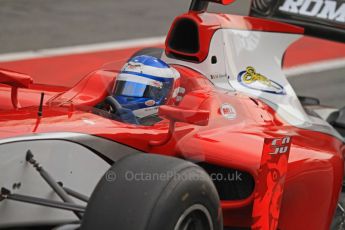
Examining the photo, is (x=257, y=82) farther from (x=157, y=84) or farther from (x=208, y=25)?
(x=157, y=84)

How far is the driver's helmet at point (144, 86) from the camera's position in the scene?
3.97 meters

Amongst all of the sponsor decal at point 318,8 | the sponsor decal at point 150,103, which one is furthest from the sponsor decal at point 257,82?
Answer: the sponsor decal at point 318,8

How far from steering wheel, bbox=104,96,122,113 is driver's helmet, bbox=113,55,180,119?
0.06 metres

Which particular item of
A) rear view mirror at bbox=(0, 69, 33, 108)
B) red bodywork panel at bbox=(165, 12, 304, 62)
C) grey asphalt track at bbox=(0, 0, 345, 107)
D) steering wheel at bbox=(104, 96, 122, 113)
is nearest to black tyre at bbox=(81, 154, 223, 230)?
steering wheel at bbox=(104, 96, 122, 113)

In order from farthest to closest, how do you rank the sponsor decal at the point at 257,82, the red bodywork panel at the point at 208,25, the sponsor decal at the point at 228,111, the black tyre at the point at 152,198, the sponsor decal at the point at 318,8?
the sponsor decal at the point at 318,8
the sponsor decal at the point at 257,82
the red bodywork panel at the point at 208,25
the sponsor decal at the point at 228,111
the black tyre at the point at 152,198

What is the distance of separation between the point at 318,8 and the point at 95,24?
201 inches

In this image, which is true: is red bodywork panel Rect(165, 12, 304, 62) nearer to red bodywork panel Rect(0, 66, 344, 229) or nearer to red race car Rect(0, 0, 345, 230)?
red race car Rect(0, 0, 345, 230)

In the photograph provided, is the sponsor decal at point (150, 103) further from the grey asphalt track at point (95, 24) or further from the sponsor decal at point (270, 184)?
the grey asphalt track at point (95, 24)

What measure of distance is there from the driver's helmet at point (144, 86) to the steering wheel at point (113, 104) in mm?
57

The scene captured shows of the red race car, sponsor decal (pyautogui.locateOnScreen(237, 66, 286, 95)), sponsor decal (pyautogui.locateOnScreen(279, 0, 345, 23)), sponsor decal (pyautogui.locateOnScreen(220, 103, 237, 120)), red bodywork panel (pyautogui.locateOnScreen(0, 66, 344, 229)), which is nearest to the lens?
the red race car

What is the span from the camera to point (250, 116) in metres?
4.18

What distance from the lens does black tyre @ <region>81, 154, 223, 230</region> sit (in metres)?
3.04

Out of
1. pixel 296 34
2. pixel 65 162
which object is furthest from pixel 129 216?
pixel 296 34

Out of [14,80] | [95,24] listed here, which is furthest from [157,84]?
[95,24]
